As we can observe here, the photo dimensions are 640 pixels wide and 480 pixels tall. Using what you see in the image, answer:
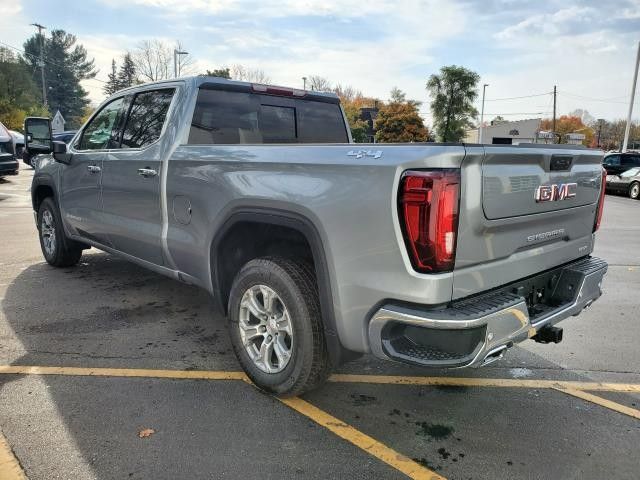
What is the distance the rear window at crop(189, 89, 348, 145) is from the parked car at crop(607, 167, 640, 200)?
18.0 meters

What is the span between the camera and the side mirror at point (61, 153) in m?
5.18

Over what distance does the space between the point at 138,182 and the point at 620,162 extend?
72.4ft

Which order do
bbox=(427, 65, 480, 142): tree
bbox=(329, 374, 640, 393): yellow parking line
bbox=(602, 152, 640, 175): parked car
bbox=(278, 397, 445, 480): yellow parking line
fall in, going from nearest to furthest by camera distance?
1. bbox=(278, 397, 445, 480): yellow parking line
2. bbox=(329, 374, 640, 393): yellow parking line
3. bbox=(602, 152, 640, 175): parked car
4. bbox=(427, 65, 480, 142): tree

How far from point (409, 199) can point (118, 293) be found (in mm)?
3873

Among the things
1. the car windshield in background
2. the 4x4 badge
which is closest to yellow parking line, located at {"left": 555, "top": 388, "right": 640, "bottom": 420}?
the 4x4 badge

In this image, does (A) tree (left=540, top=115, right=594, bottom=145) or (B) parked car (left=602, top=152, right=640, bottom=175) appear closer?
(B) parked car (left=602, top=152, right=640, bottom=175)

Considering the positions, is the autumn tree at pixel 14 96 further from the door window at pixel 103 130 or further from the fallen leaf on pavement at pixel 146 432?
the fallen leaf on pavement at pixel 146 432

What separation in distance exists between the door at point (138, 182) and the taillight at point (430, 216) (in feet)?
7.18

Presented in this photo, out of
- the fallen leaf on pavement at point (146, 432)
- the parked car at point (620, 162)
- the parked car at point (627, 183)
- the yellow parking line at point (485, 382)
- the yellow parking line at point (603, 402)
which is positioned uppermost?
the parked car at point (620, 162)

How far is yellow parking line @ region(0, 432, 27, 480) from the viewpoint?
239 cm

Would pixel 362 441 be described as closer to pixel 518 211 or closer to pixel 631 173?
pixel 518 211

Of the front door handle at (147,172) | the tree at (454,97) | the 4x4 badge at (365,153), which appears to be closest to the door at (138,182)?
the front door handle at (147,172)

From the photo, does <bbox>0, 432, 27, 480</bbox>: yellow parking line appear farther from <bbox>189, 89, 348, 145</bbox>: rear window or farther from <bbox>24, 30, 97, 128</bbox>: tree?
<bbox>24, 30, 97, 128</bbox>: tree

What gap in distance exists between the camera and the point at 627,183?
19.4m
